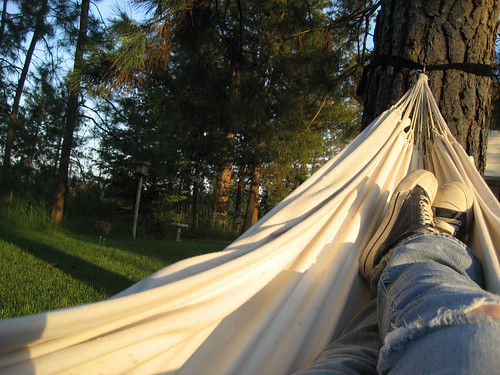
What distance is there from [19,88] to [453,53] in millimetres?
9328

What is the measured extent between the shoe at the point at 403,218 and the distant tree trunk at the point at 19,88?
27.9 ft

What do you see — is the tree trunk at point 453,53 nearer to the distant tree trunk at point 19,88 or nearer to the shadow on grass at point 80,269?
the shadow on grass at point 80,269

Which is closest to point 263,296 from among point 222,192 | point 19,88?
point 19,88

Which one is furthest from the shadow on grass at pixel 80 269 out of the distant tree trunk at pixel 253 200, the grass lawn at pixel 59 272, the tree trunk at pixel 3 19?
the tree trunk at pixel 3 19

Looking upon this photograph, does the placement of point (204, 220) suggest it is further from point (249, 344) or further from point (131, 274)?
point (249, 344)

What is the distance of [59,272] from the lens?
299cm

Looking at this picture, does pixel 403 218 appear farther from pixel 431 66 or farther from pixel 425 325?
pixel 431 66

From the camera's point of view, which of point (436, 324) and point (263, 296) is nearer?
point (436, 324)

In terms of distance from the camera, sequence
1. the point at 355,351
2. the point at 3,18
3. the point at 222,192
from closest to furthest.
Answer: the point at 355,351 → the point at 3,18 → the point at 222,192

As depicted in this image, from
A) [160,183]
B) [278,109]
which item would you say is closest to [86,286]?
[278,109]

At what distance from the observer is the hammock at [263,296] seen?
28.3 inches

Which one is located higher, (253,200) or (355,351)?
(253,200)

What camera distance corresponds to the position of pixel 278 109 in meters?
3.79

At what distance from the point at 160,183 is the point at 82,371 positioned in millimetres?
8571
